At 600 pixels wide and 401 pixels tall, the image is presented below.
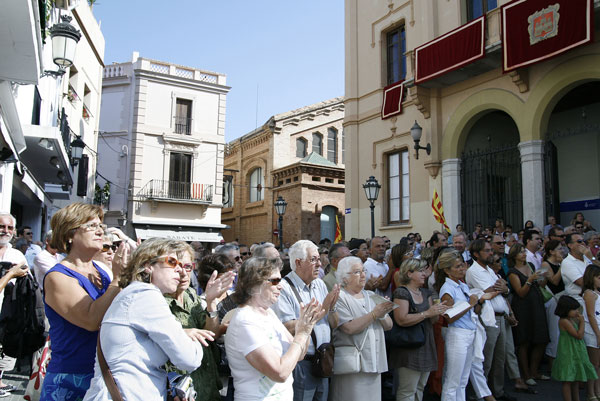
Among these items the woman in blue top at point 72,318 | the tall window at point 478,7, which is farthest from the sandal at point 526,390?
the tall window at point 478,7

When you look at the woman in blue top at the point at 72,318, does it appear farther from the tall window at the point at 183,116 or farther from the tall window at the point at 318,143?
the tall window at the point at 318,143

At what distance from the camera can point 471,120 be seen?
14.0 metres

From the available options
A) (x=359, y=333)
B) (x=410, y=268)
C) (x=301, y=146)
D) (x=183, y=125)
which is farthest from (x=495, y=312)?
(x=301, y=146)

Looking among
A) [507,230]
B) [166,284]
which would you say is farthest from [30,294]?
→ [507,230]

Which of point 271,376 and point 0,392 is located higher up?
point 271,376

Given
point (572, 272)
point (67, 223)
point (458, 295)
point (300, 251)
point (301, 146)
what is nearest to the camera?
point (67, 223)

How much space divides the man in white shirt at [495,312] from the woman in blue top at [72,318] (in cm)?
491

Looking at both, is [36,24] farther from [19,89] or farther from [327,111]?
[327,111]

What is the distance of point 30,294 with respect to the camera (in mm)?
4941

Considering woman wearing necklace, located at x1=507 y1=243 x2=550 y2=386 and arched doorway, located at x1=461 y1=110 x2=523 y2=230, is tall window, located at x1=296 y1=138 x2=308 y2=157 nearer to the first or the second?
arched doorway, located at x1=461 y1=110 x2=523 y2=230

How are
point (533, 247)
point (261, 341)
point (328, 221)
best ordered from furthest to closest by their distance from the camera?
1. point (328, 221)
2. point (533, 247)
3. point (261, 341)

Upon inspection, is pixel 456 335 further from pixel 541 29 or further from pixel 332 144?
pixel 332 144

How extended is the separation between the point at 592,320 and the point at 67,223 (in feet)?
20.0

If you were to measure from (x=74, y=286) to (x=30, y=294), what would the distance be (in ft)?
9.52
